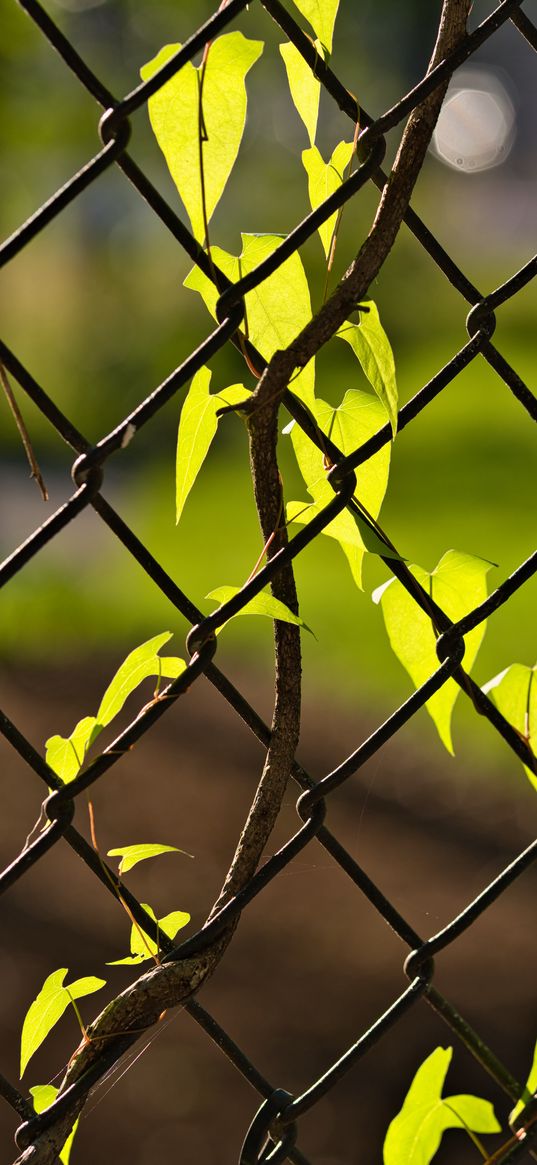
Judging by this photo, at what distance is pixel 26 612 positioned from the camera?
5.04 metres

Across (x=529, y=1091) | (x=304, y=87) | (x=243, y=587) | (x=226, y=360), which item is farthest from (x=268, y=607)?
(x=226, y=360)

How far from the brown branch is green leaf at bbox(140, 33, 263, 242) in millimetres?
73

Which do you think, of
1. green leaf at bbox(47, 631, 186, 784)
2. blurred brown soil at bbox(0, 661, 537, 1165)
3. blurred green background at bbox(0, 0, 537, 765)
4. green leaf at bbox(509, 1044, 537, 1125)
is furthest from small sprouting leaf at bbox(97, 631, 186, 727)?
blurred green background at bbox(0, 0, 537, 765)

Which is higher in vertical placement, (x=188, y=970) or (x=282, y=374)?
(x=282, y=374)

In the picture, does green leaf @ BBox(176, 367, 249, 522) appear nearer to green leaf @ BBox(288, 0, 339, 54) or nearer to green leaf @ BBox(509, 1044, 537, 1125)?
green leaf @ BBox(288, 0, 339, 54)

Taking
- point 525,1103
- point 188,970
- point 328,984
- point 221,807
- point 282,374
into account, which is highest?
point 282,374

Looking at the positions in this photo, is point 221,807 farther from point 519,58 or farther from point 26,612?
point 519,58

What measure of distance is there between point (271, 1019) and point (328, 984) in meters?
0.17

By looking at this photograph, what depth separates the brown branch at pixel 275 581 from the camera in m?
0.51

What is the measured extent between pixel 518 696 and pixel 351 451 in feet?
0.64

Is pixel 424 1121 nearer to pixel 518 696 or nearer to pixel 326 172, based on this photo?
pixel 518 696

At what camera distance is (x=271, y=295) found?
529 mm

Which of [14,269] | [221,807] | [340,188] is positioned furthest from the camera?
[14,269]

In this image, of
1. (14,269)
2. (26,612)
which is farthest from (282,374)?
(14,269)
